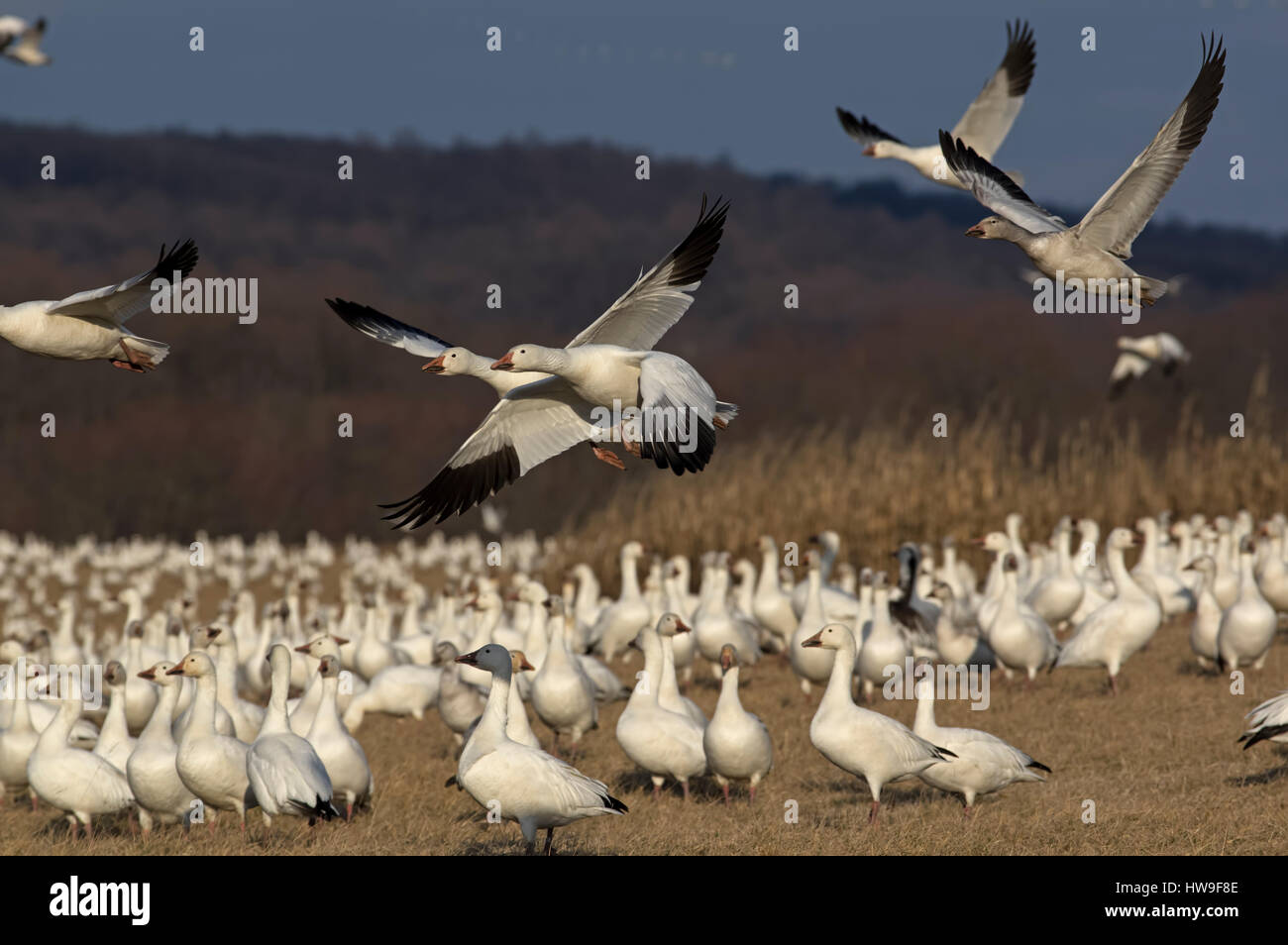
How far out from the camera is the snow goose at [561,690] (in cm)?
1021

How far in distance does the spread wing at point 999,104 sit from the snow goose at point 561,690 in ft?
13.4

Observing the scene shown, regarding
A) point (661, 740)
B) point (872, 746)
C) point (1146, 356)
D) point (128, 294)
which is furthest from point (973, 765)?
point (1146, 356)

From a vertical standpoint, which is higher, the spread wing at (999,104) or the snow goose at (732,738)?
the spread wing at (999,104)

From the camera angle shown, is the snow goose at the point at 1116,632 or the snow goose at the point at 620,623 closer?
the snow goose at the point at 1116,632

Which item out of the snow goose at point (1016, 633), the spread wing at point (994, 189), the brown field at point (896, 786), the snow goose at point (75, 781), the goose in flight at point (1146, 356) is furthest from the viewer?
the goose in flight at point (1146, 356)

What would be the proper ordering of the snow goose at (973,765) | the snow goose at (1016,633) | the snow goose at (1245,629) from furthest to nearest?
1. the snow goose at (1016,633)
2. the snow goose at (1245,629)
3. the snow goose at (973,765)

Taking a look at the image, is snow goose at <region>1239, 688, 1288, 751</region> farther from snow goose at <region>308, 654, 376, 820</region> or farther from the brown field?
snow goose at <region>308, 654, 376, 820</region>

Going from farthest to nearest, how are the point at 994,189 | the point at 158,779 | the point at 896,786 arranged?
the point at 896,786 < the point at 158,779 < the point at 994,189

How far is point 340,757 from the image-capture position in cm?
879

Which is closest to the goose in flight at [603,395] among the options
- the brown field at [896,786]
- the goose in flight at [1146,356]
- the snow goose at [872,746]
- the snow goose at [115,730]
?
the snow goose at [872,746]

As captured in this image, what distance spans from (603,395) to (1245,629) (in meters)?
6.28

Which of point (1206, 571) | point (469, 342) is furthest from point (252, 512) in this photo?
point (1206, 571)

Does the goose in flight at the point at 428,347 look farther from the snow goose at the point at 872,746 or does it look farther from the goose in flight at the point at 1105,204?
the goose in flight at the point at 1105,204

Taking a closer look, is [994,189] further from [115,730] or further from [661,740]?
[115,730]
